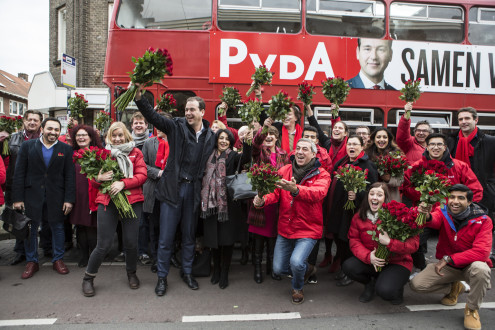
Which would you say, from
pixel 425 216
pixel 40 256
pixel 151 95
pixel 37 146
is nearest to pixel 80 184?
pixel 37 146

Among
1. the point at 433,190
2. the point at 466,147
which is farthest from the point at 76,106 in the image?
the point at 466,147

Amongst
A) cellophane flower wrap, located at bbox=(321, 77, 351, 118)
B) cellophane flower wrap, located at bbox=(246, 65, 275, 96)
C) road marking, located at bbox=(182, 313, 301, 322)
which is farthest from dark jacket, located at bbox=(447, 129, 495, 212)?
road marking, located at bbox=(182, 313, 301, 322)

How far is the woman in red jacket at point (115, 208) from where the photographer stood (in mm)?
4105

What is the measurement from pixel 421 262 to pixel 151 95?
5.02 metres

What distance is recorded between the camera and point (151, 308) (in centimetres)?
381

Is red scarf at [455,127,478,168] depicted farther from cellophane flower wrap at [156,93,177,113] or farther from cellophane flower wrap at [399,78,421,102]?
cellophane flower wrap at [156,93,177,113]

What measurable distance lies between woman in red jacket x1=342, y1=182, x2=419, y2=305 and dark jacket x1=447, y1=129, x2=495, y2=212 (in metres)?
2.06

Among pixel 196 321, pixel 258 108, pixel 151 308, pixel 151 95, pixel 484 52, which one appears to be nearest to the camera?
pixel 196 321

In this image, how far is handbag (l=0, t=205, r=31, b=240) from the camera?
454cm

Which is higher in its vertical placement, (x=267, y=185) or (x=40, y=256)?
(x=267, y=185)

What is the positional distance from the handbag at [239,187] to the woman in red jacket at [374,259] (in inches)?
50.1

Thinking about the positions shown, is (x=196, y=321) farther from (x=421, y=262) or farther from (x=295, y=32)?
(x=295, y=32)

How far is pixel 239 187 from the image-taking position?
4.20 m

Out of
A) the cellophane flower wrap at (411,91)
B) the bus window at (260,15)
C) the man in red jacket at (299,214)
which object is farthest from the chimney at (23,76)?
the man in red jacket at (299,214)
